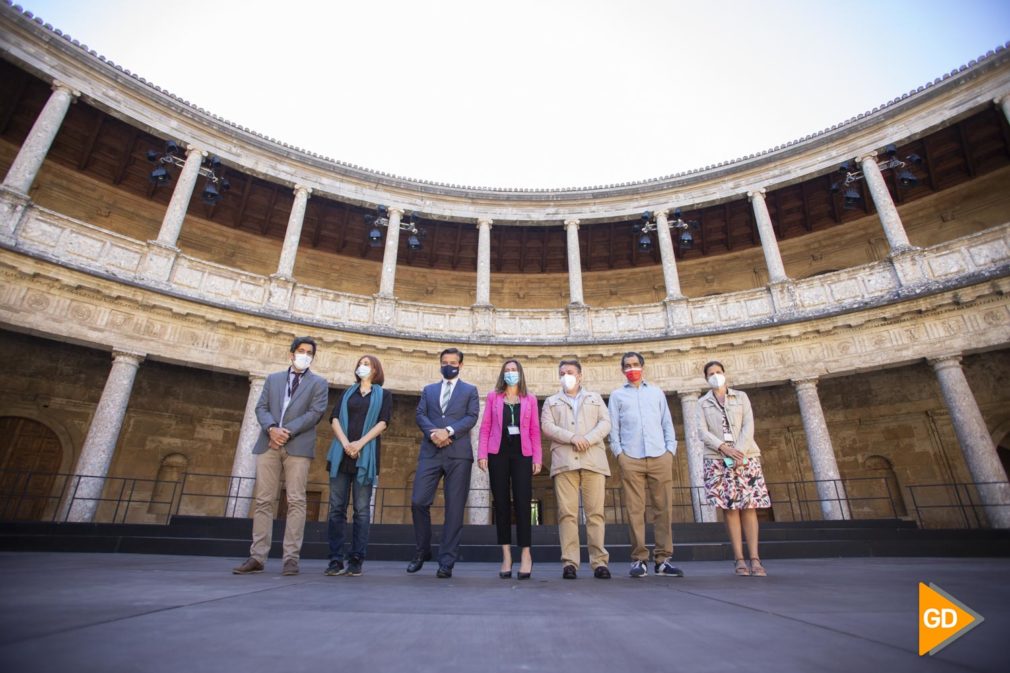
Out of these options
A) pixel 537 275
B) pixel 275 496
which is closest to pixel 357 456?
pixel 275 496

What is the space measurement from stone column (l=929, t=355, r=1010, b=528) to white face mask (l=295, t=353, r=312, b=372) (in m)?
13.4

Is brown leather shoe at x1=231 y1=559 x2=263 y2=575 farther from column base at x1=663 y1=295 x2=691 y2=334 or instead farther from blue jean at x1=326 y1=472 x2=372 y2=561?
column base at x1=663 y1=295 x2=691 y2=334

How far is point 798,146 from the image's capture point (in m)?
15.0

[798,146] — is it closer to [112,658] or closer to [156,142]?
[112,658]

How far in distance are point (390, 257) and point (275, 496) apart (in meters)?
11.5

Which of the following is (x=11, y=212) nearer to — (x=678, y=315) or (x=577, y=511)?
(x=577, y=511)

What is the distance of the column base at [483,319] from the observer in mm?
14516

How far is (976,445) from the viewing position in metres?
10.6

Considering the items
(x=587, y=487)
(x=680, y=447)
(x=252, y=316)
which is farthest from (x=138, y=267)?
(x=680, y=447)

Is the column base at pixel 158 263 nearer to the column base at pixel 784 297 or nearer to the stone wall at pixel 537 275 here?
the stone wall at pixel 537 275

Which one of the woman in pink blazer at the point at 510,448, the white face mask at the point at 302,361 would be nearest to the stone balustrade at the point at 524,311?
the white face mask at the point at 302,361

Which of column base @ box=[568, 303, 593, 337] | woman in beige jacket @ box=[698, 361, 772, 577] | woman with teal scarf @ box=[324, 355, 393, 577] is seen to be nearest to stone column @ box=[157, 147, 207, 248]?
woman with teal scarf @ box=[324, 355, 393, 577]

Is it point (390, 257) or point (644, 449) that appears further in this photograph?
point (390, 257)

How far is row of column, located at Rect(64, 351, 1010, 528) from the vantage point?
10023 millimetres
